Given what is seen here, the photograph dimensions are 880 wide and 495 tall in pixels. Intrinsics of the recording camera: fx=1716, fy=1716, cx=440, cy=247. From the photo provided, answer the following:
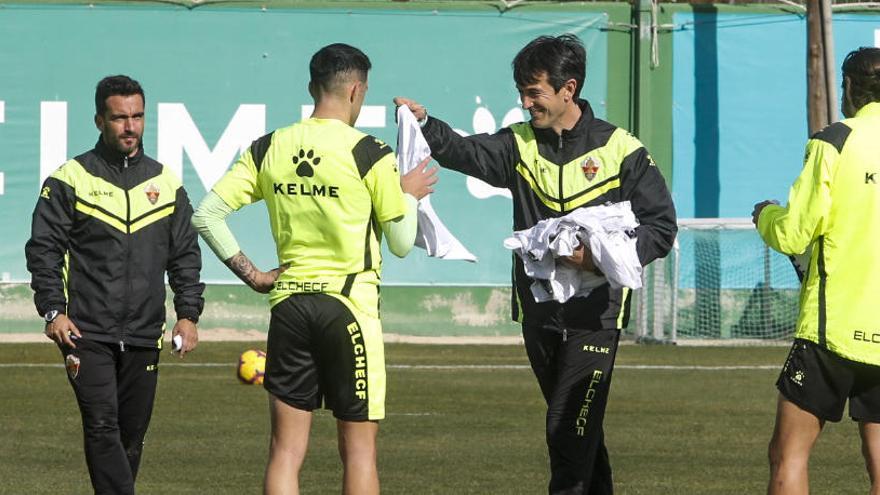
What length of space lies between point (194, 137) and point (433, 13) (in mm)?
3609

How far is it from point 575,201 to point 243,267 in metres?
1.52

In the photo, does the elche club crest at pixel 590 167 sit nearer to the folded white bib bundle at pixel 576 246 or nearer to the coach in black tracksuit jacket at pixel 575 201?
the coach in black tracksuit jacket at pixel 575 201

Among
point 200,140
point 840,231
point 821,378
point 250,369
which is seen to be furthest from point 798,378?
point 200,140

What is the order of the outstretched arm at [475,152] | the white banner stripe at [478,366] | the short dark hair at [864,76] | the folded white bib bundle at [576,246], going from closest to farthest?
the short dark hair at [864,76] → the folded white bib bundle at [576,246] → the outstretched arm at [475,152] → the white banner stripe at [478,366]

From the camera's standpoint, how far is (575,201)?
301 inches

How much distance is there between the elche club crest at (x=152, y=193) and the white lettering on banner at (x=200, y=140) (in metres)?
14.1

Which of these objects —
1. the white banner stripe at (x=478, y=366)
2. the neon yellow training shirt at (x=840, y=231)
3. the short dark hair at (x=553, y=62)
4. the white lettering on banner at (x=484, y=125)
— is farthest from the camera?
the white lettering on banner at (x=484, y=125)

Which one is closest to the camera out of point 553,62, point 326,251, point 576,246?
point 326,251

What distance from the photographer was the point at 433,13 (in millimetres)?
23078

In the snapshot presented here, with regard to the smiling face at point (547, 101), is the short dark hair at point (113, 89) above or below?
above

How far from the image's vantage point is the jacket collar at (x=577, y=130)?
7670 millimetres

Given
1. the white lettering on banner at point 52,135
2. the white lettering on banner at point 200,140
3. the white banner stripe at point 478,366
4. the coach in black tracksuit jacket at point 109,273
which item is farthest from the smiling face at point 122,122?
the white lettering on banner at point 52,135

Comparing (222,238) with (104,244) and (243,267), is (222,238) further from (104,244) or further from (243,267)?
(104,244)

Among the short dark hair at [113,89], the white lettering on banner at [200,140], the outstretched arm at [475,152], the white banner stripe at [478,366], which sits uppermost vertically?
the white lettering on banner at [200,140]
